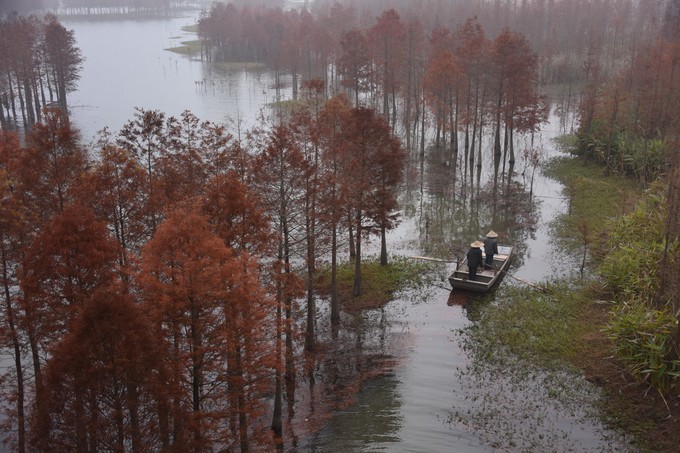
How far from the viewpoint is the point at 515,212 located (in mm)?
36625

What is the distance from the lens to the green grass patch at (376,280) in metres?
25.9

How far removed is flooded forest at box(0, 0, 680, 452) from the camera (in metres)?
13.4

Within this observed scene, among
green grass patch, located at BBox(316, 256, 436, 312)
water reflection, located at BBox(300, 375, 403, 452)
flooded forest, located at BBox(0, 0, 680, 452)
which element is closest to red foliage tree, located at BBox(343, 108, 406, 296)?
flooded forest, located at BBox(0, 0, 680, 452)

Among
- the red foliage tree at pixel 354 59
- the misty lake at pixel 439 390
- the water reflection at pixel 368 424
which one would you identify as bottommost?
the water reflection at pixel 368 424

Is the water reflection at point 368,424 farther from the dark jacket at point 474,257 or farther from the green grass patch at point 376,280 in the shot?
the dark jacket at point 474,257

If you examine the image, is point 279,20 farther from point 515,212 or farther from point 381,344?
point 381,344

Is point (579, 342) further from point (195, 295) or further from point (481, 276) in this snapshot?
point (195, 295)

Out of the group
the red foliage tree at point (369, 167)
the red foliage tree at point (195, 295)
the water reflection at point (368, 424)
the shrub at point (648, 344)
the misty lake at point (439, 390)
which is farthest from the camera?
the red foliage tree at point (369, 167)

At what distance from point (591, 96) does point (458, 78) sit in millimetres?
10510

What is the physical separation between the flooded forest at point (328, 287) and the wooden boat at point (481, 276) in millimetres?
363

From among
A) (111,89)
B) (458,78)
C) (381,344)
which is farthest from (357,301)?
(111,89)

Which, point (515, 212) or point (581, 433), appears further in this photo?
point (515, 212)

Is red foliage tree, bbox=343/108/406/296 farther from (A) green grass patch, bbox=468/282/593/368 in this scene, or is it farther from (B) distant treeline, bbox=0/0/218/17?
(B) distant treeline, bbox=0/0/218/17

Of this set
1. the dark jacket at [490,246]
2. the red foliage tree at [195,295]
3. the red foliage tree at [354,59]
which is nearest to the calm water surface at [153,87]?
the red foliage tree at [354,59]
